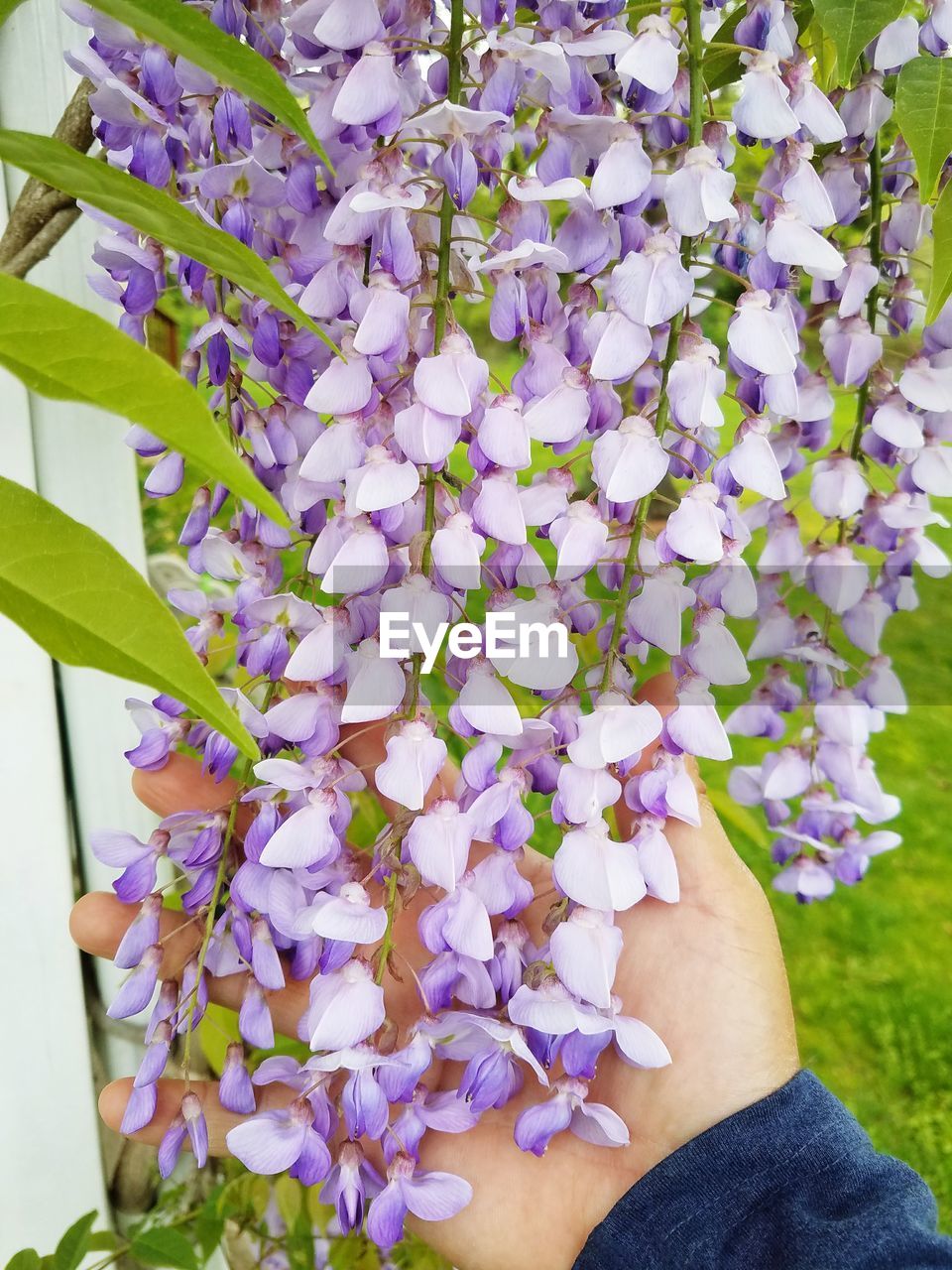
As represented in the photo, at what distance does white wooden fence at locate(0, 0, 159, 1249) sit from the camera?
73cm

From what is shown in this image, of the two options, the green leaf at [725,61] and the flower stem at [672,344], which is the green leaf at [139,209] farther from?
the green leaf at [725,61]

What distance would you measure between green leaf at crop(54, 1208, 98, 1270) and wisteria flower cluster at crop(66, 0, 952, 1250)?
134 millimetres

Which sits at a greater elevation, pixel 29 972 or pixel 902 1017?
pixel 29 972

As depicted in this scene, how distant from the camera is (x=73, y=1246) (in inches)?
23.6

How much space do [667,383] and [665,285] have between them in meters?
0.04

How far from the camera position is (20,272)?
0.60m

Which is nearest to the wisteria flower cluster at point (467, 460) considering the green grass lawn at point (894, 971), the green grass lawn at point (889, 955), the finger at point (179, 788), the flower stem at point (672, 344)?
the flower stem at point (672, 344)

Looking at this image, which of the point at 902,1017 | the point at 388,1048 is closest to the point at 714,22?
the point at 388,1048

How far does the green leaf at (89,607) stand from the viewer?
0.84ft

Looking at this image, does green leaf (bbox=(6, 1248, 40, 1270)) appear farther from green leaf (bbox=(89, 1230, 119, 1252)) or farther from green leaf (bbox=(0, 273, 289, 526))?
green leaf (bbox=(0, 273, 289, 526))

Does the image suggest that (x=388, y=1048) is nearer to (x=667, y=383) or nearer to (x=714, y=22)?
(x=667, y=383)

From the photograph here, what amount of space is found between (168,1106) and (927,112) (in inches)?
24.3

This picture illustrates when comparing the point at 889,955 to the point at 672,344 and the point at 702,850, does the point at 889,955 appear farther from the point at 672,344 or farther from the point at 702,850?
the point at 672,344

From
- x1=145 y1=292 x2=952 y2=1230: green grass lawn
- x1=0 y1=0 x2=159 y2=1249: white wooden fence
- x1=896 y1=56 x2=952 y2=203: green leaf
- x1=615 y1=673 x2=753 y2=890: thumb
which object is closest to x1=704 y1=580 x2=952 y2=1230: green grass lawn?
x1=145 y1=292 x2=952 y2=1230: green grass lawn
